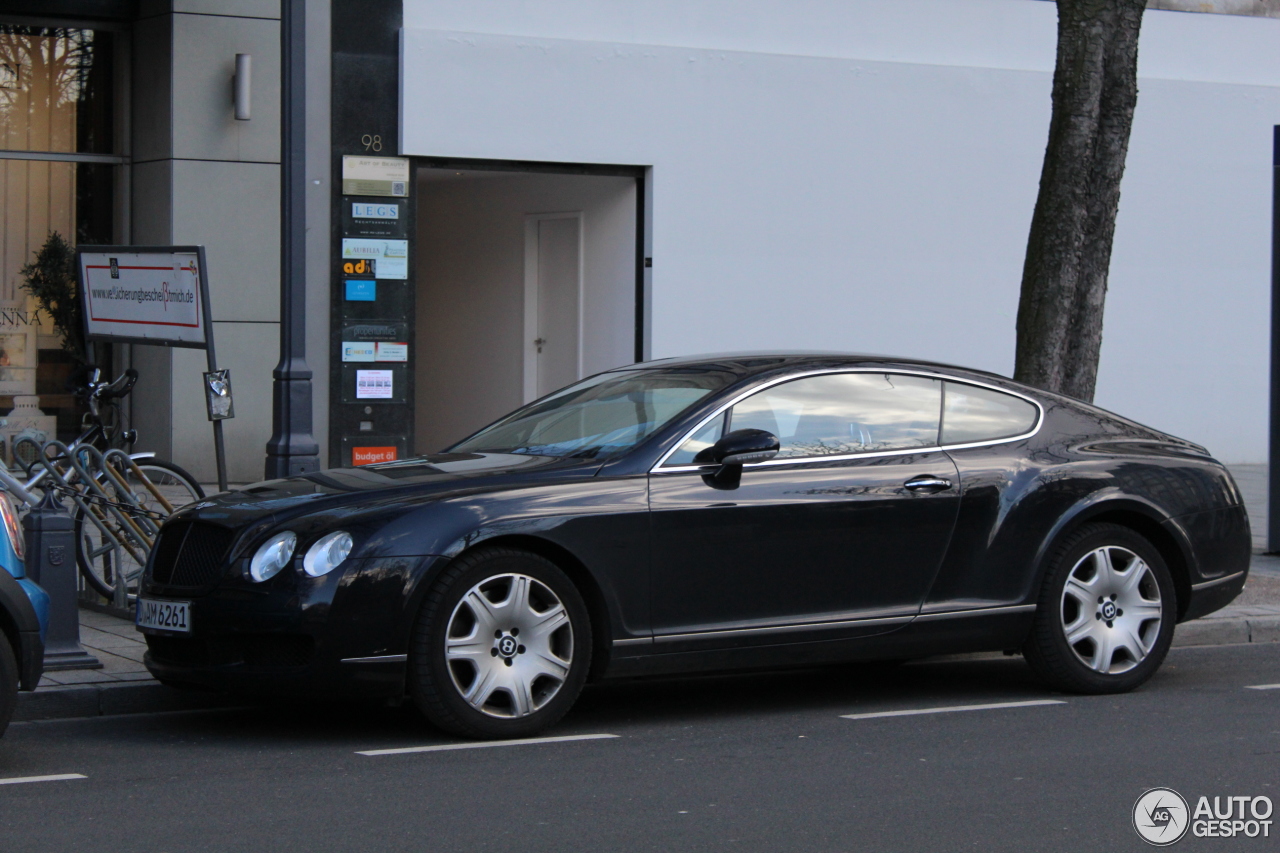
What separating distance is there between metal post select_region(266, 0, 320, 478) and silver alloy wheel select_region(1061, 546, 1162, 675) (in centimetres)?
406

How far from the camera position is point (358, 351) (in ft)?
47.3

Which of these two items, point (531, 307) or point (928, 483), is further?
point (531, 307)

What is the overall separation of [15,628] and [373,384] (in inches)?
353

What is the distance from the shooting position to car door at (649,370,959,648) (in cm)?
635

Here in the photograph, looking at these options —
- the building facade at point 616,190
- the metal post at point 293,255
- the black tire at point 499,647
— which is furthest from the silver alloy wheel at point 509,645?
the building facade at point 616,190

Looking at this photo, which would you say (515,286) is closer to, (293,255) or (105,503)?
(293,255)

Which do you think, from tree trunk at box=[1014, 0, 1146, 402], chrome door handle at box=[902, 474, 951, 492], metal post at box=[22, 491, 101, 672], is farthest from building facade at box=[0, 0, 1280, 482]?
chrome door handle at box=[902, 474, 951, 492]

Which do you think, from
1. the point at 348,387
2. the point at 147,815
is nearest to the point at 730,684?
the point at 147,815

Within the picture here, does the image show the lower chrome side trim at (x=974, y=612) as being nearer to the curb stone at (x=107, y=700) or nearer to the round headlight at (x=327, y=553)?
the round headlight at (x=327, y=553)

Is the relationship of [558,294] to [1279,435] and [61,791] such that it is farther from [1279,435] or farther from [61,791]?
[61,791]

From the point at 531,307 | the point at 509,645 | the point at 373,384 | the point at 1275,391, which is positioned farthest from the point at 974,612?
the point at 531,307

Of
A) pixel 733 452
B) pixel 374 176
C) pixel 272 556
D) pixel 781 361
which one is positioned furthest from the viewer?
pixel 374 176

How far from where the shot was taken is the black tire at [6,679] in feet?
18.2

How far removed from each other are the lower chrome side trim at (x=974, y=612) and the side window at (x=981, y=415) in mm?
740
